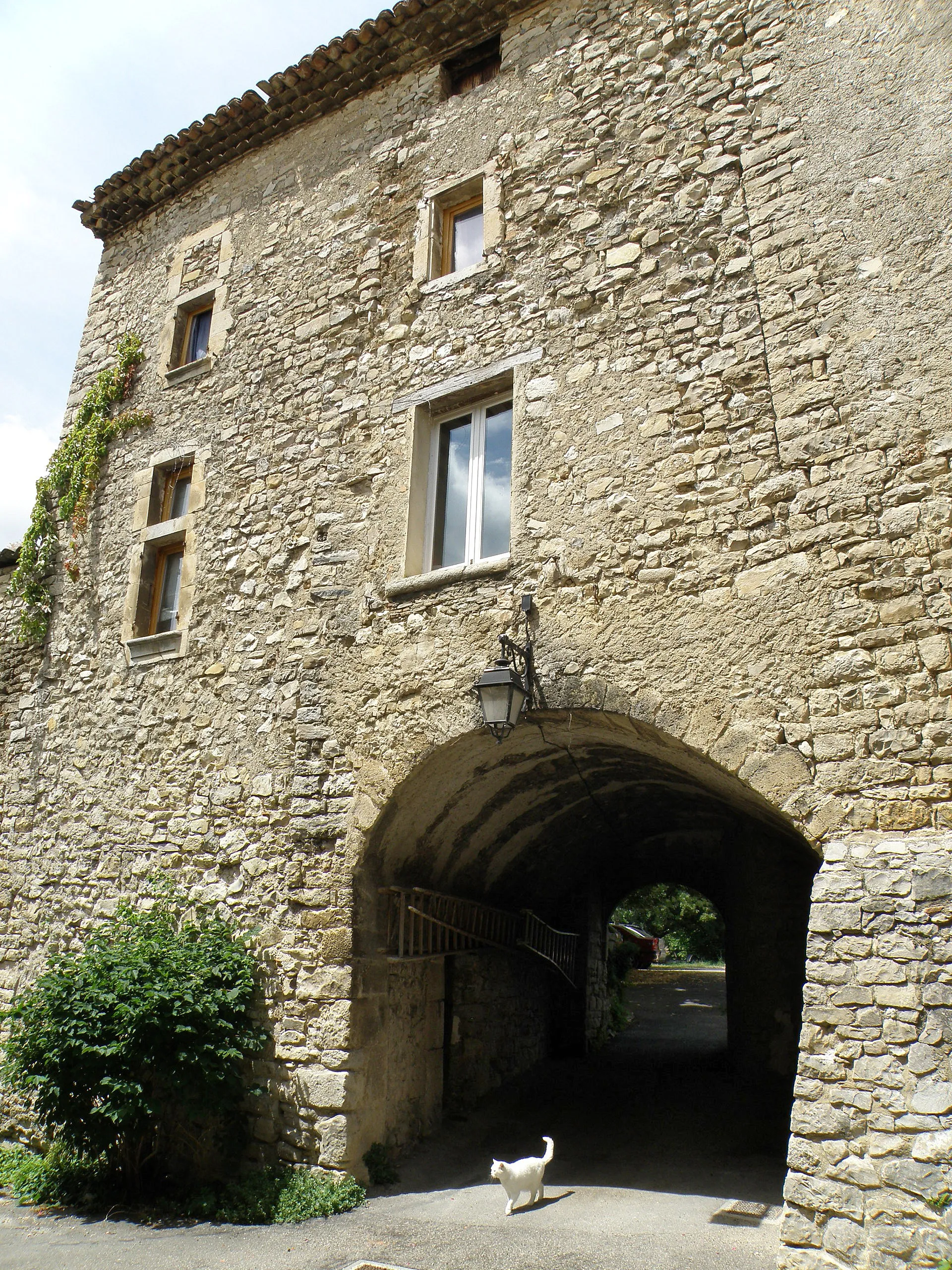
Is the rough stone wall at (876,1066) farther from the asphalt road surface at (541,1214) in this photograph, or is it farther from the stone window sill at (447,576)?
the stone window sill at (447,576)

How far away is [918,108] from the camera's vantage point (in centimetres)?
502

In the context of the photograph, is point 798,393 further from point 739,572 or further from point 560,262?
point 560,262

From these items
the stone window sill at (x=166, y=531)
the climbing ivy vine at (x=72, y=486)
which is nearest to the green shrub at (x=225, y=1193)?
the climbing ivy vine at (x=72, y=486)

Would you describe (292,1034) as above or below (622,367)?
below

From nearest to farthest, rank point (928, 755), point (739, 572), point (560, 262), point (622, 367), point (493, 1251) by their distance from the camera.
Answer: point (928, 755) → point (493, 1251) → point (739, 572) → point (622, 367) → point (560, 262)

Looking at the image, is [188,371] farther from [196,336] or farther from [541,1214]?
[541,1214]

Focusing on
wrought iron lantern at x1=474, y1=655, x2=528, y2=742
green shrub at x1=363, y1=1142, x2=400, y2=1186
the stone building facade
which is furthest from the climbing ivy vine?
green shrub at x1=363, y1=1142, x2=400, y2=1186

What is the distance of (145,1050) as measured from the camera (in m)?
5.37

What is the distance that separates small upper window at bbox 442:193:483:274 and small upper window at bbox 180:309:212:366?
8.94 feet

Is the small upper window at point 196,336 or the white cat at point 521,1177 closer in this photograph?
the white cat at point 521,1177

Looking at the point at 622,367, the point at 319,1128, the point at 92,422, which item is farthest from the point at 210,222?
the point at 319,1128

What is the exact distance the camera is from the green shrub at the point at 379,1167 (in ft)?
17.8

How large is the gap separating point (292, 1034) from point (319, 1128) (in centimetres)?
56

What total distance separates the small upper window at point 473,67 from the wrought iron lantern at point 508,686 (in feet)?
15.7
